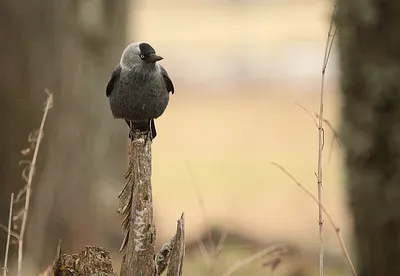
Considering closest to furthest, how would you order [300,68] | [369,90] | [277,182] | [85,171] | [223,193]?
1. [369,90]
2. [85,171]
3. [223,193]
4. [277,182]
5. [300,68]

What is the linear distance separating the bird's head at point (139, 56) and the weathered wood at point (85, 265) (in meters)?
1.15

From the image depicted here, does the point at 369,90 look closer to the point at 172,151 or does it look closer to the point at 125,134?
the point at 125,134

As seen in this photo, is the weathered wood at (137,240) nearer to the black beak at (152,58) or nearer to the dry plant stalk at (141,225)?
the dry plant stalk at (141,225)

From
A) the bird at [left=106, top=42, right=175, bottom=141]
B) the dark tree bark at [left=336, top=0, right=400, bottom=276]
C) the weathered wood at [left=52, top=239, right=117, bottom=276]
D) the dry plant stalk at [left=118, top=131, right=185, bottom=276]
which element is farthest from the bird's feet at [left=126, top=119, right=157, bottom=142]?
the dark tree bark at [left=336, top=0, right=400, bottom=276]

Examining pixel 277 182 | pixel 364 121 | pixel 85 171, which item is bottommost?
pixel 277 182

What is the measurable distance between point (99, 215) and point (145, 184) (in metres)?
5.19

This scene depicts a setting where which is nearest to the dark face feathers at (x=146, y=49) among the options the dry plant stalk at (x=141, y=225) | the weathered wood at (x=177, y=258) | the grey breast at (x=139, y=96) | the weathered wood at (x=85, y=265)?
the grey breast at (x=139, y=96)

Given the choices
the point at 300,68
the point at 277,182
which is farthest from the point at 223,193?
the point at 300,68

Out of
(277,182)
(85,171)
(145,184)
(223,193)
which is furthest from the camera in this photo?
(277,182)

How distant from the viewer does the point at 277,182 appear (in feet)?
41.9

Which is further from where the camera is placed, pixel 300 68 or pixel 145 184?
pixel 300 68

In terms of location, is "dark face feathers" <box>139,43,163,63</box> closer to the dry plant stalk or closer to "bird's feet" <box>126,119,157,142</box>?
"bird's feet" <box>126,119,157,142</box>

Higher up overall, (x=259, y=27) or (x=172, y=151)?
(x=259, y=27)

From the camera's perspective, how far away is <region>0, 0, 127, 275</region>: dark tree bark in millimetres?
7492
